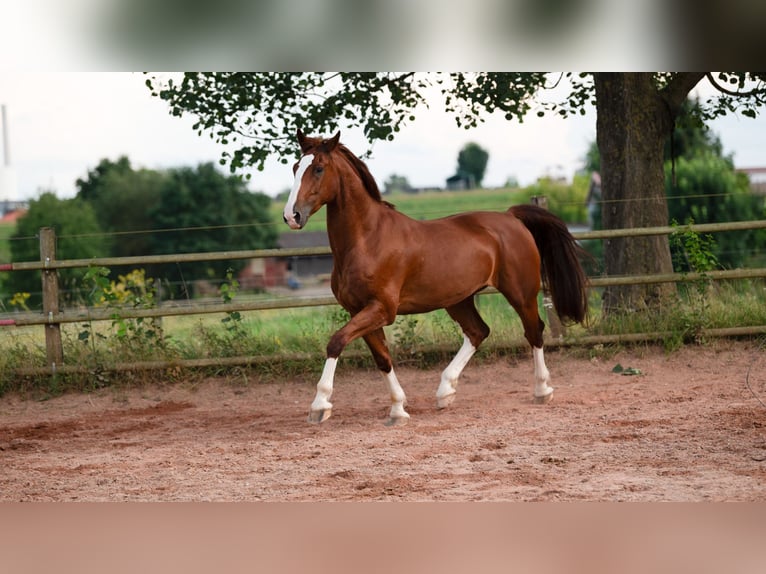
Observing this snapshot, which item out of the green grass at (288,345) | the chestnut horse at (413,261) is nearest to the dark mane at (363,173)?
the chestnut horse at (413,261)

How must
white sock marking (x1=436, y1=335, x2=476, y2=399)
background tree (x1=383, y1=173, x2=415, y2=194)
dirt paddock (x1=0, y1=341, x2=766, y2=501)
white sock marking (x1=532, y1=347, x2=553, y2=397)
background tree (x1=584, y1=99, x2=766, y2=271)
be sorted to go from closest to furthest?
dirt paddock (x1=0, y1=341, x2=766, y2=501) < white sock marking (x1=436, y1=335, x2=476, y2=399) < white sock marking (x1=532, y1=347, x2=553, y2=397) < background tree (x1=584, y1=99, x2=766, y2=271) < background tree (x1=383, y1=173, x2=415, y2=194)

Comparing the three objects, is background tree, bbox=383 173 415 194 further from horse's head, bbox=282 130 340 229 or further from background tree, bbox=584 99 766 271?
horse's head, bbox=282 130 340 229

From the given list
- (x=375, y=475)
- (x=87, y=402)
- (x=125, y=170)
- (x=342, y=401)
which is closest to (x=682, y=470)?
(x=375, y=475)

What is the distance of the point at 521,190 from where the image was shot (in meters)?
56.6

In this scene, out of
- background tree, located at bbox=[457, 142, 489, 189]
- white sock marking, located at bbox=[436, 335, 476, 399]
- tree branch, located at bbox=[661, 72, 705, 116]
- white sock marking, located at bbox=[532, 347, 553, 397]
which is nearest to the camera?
white sock marking, located at bbox=[436, 335, 476, 399]

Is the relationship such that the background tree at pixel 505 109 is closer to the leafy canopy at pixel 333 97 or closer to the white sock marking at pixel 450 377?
the leafy canopy at pixel 333 97

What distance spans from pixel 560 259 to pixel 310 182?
7.30ft

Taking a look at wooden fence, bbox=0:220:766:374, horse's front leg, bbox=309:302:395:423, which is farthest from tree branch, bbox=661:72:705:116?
horse's front leg, bbox=309:302:395:423

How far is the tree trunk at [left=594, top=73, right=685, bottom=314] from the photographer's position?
8.32 meters

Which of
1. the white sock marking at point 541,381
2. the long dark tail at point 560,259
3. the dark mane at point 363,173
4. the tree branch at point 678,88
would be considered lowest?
the white sock marking at point 541,381

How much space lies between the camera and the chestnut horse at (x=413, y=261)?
5512mm

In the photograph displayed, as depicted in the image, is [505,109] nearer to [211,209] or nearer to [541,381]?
[541,381]

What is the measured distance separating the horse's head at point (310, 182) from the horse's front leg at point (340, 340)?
0.70 meters

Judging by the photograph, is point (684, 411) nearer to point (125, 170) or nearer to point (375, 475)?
point (375, 475)
